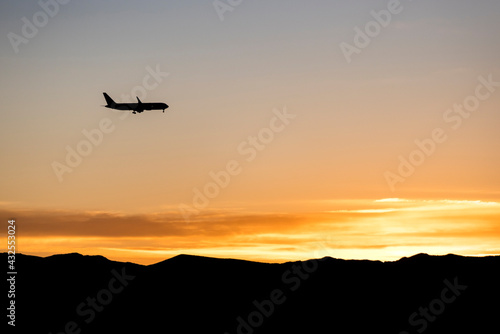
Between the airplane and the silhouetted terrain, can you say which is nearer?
the silhouetted terrain

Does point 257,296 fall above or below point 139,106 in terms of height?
below

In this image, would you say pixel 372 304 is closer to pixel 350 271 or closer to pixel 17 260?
pixel 350 271

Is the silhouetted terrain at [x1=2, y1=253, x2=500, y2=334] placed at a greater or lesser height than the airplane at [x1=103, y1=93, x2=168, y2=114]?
lesser

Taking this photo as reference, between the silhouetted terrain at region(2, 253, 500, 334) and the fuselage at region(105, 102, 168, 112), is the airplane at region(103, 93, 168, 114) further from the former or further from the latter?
the silhouetted terrain at region(2, 253, 500, 334)

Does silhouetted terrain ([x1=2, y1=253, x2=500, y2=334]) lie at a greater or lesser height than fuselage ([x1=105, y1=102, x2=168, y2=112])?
lesser

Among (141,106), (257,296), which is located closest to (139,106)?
(141,106)

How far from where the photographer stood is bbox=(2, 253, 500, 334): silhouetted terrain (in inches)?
5586

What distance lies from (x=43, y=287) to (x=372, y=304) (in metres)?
74.1

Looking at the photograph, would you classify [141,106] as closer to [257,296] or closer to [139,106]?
[139,106]

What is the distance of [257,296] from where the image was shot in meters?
150

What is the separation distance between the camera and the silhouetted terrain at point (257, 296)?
465ft

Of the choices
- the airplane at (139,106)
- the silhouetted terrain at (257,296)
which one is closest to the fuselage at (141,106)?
the airplane at (139,106)

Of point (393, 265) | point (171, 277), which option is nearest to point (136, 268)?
point (171, 277)

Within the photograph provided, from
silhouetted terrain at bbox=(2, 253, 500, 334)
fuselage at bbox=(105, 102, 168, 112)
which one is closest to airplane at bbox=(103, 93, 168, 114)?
fuselage at bbox=(105, 102, 168, 112)
